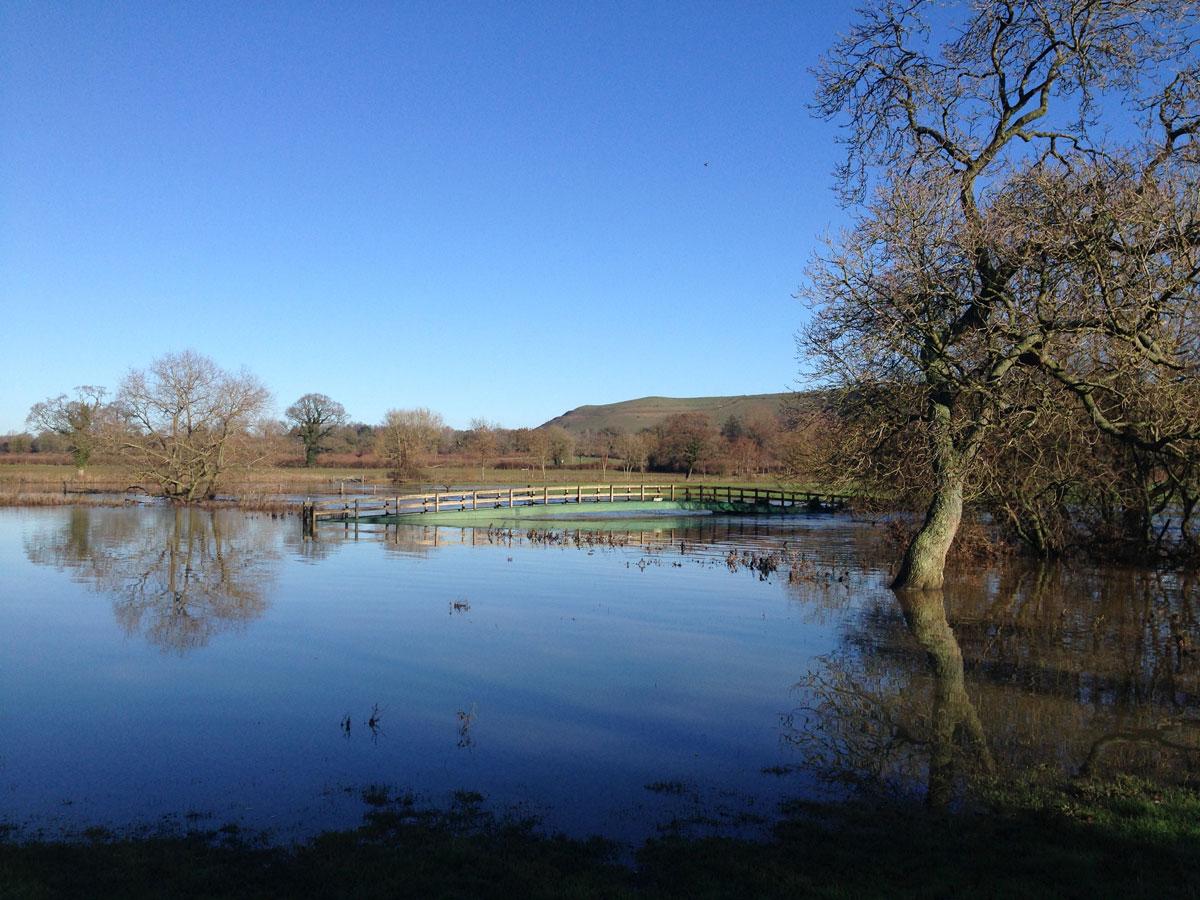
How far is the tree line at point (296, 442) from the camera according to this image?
5031 centimetres

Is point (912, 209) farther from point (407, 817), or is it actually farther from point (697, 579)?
point (407, 817)

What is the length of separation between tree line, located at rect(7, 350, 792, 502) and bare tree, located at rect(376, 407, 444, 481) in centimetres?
12

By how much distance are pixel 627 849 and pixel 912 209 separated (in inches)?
542

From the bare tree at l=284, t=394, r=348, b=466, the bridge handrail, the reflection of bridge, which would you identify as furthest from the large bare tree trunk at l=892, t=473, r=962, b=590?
the bare tree at l=284, t=394, r=348, b=466

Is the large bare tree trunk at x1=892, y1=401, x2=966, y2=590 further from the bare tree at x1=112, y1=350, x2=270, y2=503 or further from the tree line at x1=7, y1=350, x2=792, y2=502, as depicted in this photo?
the bare tree at x1=112, y1=350, x2=270, y2=503

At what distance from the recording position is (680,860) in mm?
5863

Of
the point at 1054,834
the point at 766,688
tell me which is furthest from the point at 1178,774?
the point at 766,688

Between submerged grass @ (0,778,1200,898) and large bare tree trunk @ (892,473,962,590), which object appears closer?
submerged grass @ (0,778,1200,898)

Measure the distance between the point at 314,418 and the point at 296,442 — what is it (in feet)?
19.2

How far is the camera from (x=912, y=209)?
16422mm

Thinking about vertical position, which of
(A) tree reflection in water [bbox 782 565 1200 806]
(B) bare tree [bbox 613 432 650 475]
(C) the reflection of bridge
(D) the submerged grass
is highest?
(B) bare tree [bbox 613 432 650 475]

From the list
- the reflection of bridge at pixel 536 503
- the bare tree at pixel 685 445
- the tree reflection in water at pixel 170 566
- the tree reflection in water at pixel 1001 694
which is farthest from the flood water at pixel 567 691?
the bare tree at pixel 685 445

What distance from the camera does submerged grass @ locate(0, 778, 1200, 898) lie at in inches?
211

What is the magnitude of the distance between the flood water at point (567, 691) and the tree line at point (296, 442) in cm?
1015
